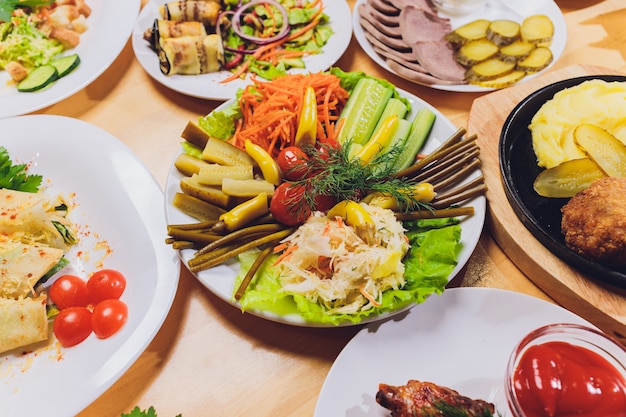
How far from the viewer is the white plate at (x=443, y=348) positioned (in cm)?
180

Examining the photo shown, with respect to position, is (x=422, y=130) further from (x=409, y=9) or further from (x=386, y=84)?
(x=409, y=9)

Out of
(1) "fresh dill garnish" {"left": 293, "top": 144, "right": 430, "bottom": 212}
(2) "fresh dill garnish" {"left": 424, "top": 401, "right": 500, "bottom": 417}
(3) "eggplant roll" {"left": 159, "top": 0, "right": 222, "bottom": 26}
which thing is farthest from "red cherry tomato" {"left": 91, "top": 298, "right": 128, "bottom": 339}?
(3) "eggplant roll" {"left": 159, "top": 0, "right": 222, "bottom": 26}

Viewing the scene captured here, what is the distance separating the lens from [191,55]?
10.3 feet

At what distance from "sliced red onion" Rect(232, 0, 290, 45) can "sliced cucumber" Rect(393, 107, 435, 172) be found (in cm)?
137

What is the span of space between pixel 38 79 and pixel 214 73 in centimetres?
116

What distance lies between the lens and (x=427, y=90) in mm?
3156

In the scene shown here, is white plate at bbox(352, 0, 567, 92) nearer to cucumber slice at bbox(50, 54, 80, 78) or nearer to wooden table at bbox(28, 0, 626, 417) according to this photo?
wooden table at bbox(28, 0, 626, 417)

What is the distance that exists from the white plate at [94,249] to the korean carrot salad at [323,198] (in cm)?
21

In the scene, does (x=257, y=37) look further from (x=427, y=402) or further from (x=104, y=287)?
(x=427, y=402)

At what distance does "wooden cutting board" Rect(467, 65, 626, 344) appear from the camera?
2016mm

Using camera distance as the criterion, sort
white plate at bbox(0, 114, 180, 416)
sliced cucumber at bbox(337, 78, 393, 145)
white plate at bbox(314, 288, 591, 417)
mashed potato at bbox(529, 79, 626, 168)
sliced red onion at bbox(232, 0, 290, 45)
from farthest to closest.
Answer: sliced red onion at bbox(232, 0, 290, 45), sliced cucumber at bbox(337, 78, 393, 145), mashed potato at bbox(529, 79, 626, 168), white plate at bbox(0, 114, 180, 416), white plate at bbox(314, 288, 591, 417)

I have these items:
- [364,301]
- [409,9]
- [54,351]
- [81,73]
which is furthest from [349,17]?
[54,351]

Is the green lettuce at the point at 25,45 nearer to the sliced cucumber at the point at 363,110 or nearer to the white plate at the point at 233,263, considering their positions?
the white plate at the point at 233,263

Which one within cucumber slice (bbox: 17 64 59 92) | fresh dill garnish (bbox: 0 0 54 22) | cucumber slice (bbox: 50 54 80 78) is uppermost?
fresh dill garnish (bbox: 0 0 54 22)
